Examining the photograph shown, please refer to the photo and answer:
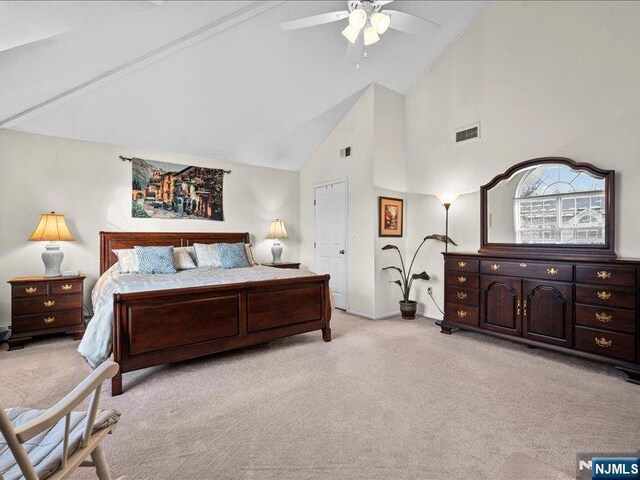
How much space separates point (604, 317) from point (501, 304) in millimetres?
863

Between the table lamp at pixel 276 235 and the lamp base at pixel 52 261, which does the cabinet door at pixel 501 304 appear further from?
the lamp base at pixel 52 261

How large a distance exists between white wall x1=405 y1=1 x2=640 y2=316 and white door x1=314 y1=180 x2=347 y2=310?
108cm

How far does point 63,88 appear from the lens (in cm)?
331

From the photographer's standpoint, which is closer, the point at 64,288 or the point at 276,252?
the point at 64,288

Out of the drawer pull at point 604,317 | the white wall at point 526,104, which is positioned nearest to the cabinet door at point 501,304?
the drawer pull at point 604,317

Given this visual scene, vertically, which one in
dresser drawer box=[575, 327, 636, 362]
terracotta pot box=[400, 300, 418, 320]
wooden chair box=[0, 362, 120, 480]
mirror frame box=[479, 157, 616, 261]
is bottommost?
terracotta pot box=[400, 300, 418, 320]

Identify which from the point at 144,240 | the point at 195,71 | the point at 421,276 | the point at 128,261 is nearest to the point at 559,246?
the point at 421,276

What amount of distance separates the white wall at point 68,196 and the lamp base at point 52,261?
0.32 m

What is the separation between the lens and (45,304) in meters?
3.58

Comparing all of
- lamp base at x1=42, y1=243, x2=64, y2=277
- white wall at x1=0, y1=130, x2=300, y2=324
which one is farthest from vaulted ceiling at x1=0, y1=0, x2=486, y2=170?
lamp base at x1=42, y1=243, x2=64, y2=277

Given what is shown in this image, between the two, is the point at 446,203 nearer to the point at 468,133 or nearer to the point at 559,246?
the point at 468,133

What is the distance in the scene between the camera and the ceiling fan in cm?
251

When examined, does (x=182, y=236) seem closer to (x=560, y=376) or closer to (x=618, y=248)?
(x=560, y=376)

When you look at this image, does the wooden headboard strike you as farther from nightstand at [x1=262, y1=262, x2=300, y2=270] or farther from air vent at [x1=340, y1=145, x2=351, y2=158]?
air vent at [x1=340, y1=145, x2=351, y2=158]
